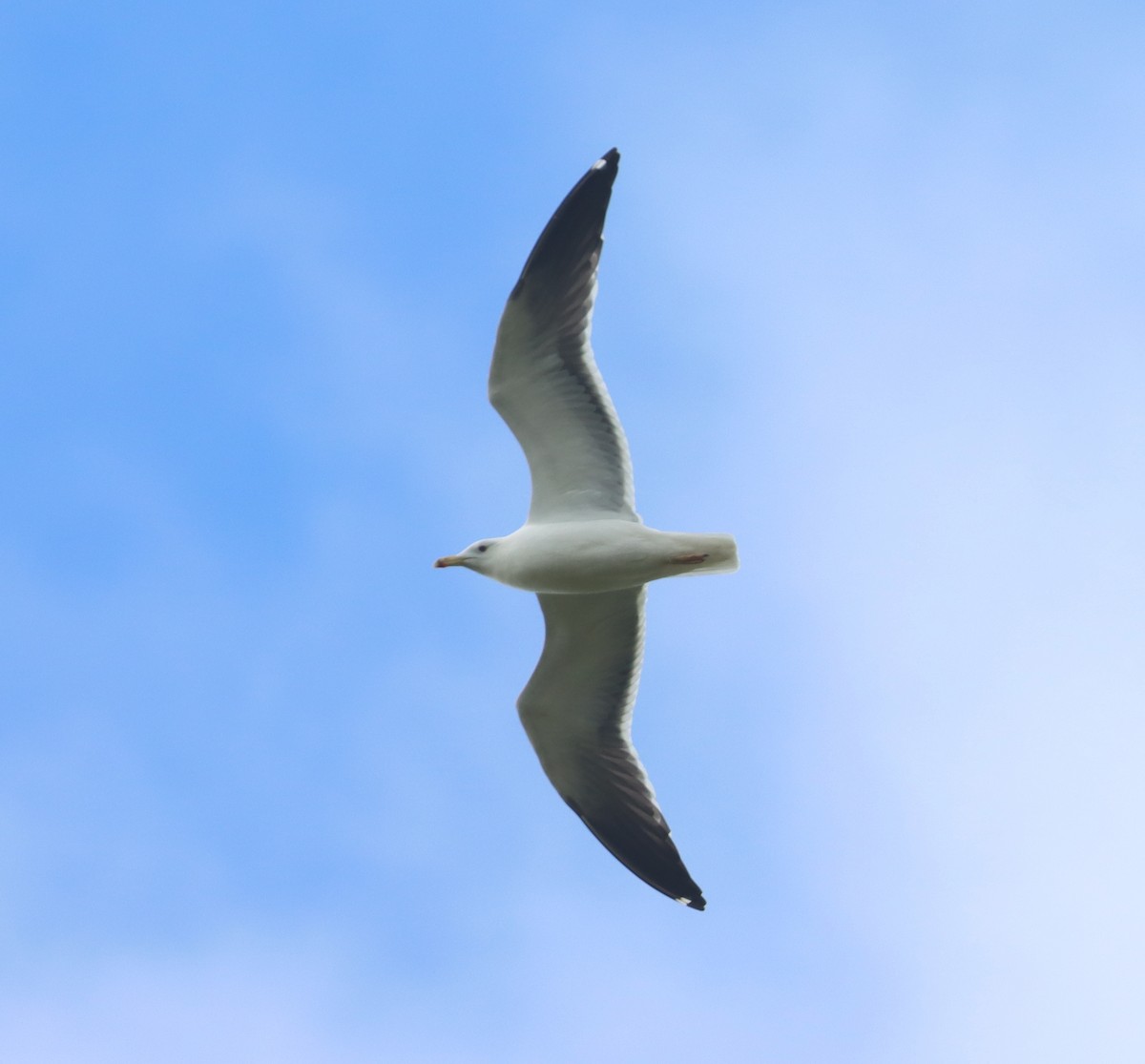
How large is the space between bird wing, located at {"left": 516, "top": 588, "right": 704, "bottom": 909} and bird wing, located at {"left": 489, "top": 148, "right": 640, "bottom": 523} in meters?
1.00

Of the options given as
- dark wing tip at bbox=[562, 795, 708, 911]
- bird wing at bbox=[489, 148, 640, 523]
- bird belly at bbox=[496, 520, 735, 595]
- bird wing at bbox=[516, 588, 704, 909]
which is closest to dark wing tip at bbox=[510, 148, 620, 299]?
bird wing at bbox=[489, 148, 640, 523]

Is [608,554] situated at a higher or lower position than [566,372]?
lower

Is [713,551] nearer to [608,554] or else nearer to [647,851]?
[608,554]

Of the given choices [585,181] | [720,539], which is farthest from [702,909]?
[585,181]

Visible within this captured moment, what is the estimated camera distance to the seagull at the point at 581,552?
1285 centimetres

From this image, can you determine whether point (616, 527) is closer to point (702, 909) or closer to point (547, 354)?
point (547, 354)

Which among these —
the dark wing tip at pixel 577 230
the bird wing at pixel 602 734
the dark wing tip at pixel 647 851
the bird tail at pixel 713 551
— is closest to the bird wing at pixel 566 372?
the dark wing tip at pixel 577 230

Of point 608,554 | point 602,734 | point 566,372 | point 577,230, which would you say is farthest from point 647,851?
point 577,230

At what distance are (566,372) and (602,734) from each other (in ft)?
9.84

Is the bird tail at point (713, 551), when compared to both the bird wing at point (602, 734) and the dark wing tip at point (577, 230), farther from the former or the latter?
the dark wing tip at point (577, 230)

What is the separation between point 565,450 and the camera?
43.3ft

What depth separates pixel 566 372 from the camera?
1288 centimetres

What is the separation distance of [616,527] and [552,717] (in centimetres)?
188

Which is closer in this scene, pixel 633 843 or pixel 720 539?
pixel 720 539
